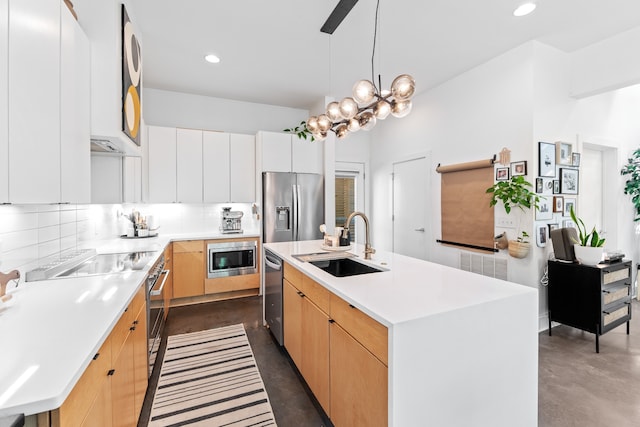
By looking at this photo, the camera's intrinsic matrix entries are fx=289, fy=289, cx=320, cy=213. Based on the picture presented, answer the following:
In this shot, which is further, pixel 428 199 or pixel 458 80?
pixel 428 199

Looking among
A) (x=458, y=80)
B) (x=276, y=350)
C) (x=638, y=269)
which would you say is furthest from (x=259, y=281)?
(x=638, y=269)

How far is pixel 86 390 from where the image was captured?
3.13 feet

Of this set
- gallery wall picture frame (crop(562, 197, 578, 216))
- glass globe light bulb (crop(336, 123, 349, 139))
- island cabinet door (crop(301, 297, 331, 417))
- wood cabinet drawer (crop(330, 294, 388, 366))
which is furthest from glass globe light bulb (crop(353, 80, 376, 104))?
gallery wall picture frame (crop(562, 197, 578, 216))

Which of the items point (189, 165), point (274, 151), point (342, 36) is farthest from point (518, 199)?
point (189, 165)

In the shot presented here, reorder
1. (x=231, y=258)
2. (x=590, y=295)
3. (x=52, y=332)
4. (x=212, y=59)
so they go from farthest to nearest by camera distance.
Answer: (x=231, y=258)
(x=212, y=59)
(x=590, y=295)
(x=52, y=332)

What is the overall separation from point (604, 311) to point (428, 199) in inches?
84.8

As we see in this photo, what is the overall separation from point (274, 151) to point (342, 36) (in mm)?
1817

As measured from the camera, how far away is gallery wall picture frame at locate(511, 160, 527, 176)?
2.97 metres

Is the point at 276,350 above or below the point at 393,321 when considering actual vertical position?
below

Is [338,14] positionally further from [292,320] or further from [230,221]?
[230,221]

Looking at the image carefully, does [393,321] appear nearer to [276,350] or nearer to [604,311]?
[276,350]

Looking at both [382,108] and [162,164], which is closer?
[382,108]

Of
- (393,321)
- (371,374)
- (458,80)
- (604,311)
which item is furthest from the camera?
(458,80)

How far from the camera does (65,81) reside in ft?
5.13
